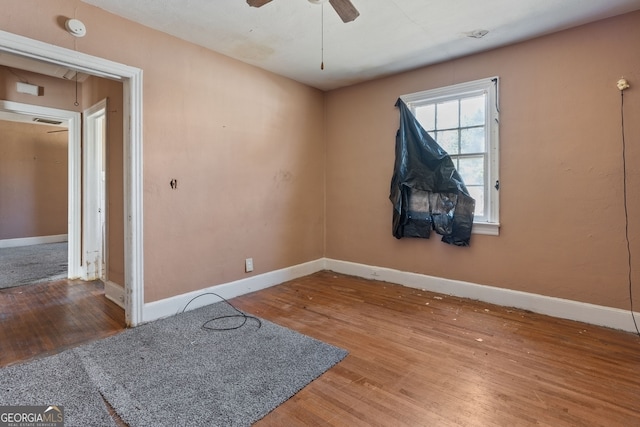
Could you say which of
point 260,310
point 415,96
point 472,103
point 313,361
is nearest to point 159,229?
point 260,310

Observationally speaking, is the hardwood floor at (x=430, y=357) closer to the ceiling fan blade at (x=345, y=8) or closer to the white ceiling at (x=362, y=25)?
the ceiling fan blade at (x=345, y=8)

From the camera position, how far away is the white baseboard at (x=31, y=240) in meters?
6.27

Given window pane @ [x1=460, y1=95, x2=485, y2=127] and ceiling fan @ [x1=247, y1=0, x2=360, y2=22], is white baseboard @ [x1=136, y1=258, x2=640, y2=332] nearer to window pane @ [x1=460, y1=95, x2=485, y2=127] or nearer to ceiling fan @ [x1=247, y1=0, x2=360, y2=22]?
window pane @ [x1=460, y1=95, x2=485, y2=127]

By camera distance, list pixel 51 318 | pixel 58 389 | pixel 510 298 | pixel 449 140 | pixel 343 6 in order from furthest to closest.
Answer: pixel 449 140 < pixel 510 298 < pixel 51 318 < pixel 343 6 < pixel 58 389

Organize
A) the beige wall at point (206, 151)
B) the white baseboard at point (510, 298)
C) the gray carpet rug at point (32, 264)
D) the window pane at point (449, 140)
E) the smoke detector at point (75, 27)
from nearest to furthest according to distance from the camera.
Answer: the smoke detector at point (75, 27) → the beige wall at point (206, 151) → the white baseboard at point (510, 298) → the window pane at point (449, 140) → the gray carpet rug at point (32, 264)

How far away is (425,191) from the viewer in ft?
11.7

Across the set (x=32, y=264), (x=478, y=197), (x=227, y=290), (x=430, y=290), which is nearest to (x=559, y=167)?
(x=478, y=197)

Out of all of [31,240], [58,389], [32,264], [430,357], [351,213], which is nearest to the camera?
[58,389]

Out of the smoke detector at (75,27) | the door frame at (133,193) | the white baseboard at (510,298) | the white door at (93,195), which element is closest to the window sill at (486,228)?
the white baseboard at (510,298)

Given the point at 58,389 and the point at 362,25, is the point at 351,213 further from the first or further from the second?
the point at 58,389

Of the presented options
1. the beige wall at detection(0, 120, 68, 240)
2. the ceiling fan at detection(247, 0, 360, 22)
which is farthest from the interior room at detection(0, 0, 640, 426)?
the beige wall at detection(0, 120, 68, 240)

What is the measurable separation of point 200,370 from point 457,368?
165 cm

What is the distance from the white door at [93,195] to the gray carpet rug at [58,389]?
2.14 m

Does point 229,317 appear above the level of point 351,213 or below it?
below
